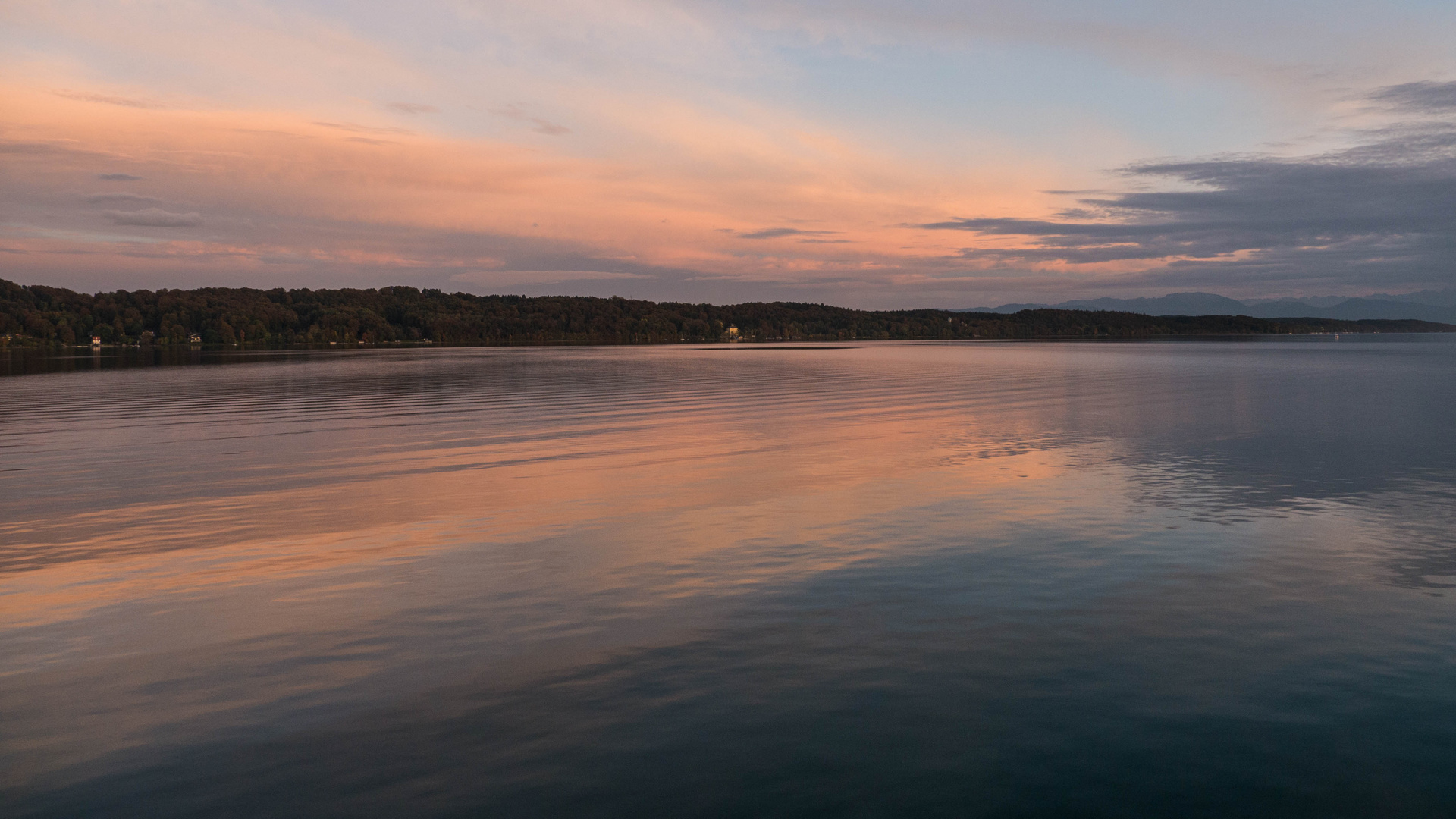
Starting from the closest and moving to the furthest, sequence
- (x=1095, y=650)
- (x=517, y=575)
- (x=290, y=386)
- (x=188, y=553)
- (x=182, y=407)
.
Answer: (x=1095, y=650)
(x=517, y=575)
(x=188, y=553)
(x=182, y=407)
(x=290, y=386)

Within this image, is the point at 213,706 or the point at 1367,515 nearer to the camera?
the point at 213,706

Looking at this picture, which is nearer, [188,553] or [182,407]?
[188,553]

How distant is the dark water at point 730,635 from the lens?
941 cm

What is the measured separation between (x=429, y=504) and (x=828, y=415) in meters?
30.9

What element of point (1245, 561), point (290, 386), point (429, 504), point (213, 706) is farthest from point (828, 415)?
point (290, 386)

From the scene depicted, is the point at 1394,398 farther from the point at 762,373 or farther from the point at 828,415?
the point at 762,373

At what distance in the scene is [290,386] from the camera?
7869 cm

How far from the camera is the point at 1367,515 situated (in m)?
22.9

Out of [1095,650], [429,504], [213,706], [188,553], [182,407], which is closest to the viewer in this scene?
[213,706]

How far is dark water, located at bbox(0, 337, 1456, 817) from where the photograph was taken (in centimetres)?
941

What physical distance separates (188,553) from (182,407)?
4535 cm

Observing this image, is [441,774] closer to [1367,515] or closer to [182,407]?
[1367,515]

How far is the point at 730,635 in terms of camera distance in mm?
13805

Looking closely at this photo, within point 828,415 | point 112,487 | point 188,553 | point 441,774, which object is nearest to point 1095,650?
point 441,774
